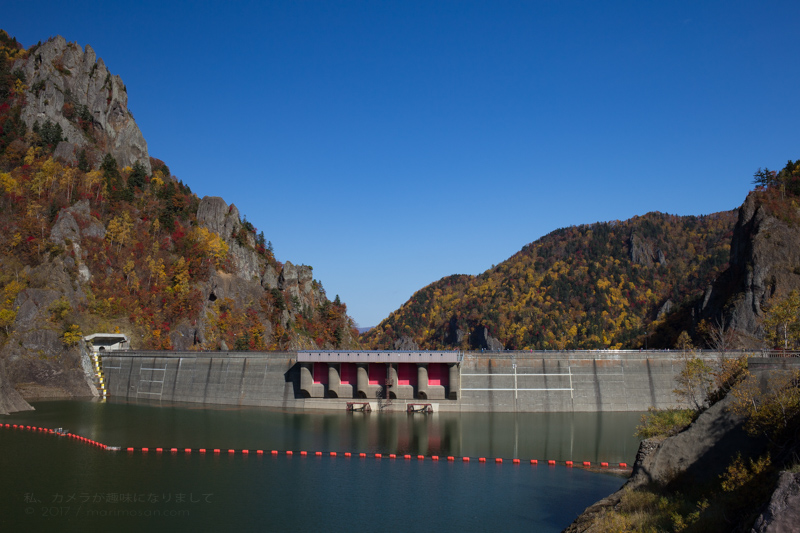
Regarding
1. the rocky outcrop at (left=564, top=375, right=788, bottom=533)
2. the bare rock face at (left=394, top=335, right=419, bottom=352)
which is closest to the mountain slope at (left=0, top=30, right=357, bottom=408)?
the rocky outcrop at (left=564, top=375, right=788, bottom=533)

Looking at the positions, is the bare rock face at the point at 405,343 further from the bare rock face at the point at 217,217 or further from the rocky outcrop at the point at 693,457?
the rocky outcrop at the point at 693,457

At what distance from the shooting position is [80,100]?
9800 centimetres

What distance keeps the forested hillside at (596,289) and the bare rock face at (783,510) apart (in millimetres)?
134633

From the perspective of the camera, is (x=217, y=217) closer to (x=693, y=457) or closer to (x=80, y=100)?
(x=80, y=100)

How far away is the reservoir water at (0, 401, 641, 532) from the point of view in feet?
84.2

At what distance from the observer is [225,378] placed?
201 ft

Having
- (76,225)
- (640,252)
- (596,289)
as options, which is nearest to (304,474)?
(76,225)

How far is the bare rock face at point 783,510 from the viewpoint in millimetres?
11336

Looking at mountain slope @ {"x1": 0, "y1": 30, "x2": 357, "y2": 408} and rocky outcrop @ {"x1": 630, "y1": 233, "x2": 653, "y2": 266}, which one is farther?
rocky outcrop @ {"x1": 630, "y1": 233, "x2": 653, "y2": 266}

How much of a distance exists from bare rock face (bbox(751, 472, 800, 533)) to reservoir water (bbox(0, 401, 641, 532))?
13.6 meters

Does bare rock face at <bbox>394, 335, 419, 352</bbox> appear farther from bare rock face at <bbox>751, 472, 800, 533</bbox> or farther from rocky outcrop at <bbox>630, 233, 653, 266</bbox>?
bare rock face at <bbox>751, 472, 800, 533</bbox>

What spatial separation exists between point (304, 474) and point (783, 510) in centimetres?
2593

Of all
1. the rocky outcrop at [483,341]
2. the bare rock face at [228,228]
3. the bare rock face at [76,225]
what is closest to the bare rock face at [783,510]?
the bare rock face at [76,225]

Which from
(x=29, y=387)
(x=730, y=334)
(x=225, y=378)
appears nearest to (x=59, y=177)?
(x=29, y=387)
